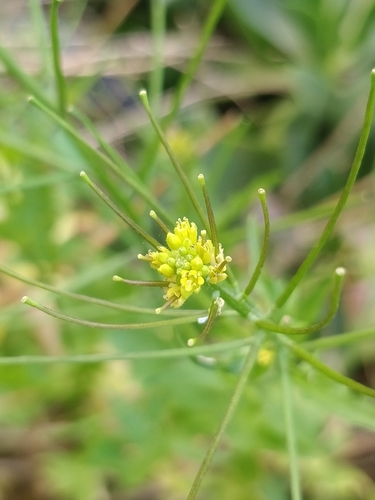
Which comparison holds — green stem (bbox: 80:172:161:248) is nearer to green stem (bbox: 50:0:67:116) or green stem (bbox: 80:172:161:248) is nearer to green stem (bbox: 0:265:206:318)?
green stem (bbox: 0:265:206:318)

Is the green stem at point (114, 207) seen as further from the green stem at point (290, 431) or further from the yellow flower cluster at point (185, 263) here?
the green stem at point (290, 431)

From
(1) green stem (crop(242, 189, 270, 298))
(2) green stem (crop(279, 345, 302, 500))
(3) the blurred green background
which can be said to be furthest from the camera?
(3) the blurred green background

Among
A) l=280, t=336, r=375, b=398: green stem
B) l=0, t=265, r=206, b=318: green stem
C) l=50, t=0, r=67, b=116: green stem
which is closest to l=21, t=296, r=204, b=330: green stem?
l=0, t=265, r=206, b=318: green stem

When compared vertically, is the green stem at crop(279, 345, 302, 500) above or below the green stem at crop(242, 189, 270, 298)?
below

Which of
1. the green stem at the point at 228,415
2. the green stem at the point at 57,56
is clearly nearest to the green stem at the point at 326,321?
the green stem at the point at 228,415

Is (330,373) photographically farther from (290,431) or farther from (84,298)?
(84,298)

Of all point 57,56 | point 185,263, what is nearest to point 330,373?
point 185,263
